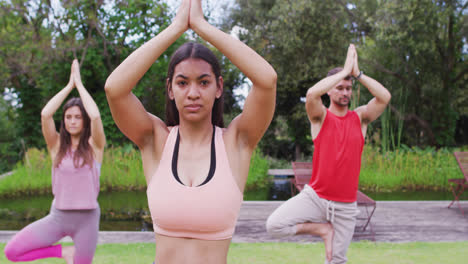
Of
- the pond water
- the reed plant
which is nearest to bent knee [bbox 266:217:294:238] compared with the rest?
the pond water

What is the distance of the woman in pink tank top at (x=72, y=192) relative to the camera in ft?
9.45

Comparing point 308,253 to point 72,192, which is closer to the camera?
point 72,192

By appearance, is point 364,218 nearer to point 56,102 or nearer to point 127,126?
point 56,102

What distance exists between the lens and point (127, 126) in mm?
1442

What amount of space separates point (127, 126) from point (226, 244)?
614 mm

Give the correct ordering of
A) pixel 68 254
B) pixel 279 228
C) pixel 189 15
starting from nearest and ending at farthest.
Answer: pixel 189 15, pixel 68 254, pixel 279 228

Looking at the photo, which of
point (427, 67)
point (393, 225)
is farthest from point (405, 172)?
point (427, 67)

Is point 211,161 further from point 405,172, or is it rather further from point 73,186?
point 405,172

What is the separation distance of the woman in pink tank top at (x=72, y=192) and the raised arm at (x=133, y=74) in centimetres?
196

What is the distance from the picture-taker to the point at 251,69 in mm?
1364

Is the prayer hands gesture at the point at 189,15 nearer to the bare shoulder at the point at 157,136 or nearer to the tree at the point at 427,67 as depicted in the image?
the bare shoulder at the point at 157,136

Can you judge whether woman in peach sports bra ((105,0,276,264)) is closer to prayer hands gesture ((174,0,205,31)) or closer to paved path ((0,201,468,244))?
prayer hands gesture ((174,0,205,31))

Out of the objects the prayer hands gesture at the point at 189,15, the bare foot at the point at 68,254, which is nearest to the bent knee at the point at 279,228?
the bare foot at the point at 68,254

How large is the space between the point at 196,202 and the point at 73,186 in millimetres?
2180
